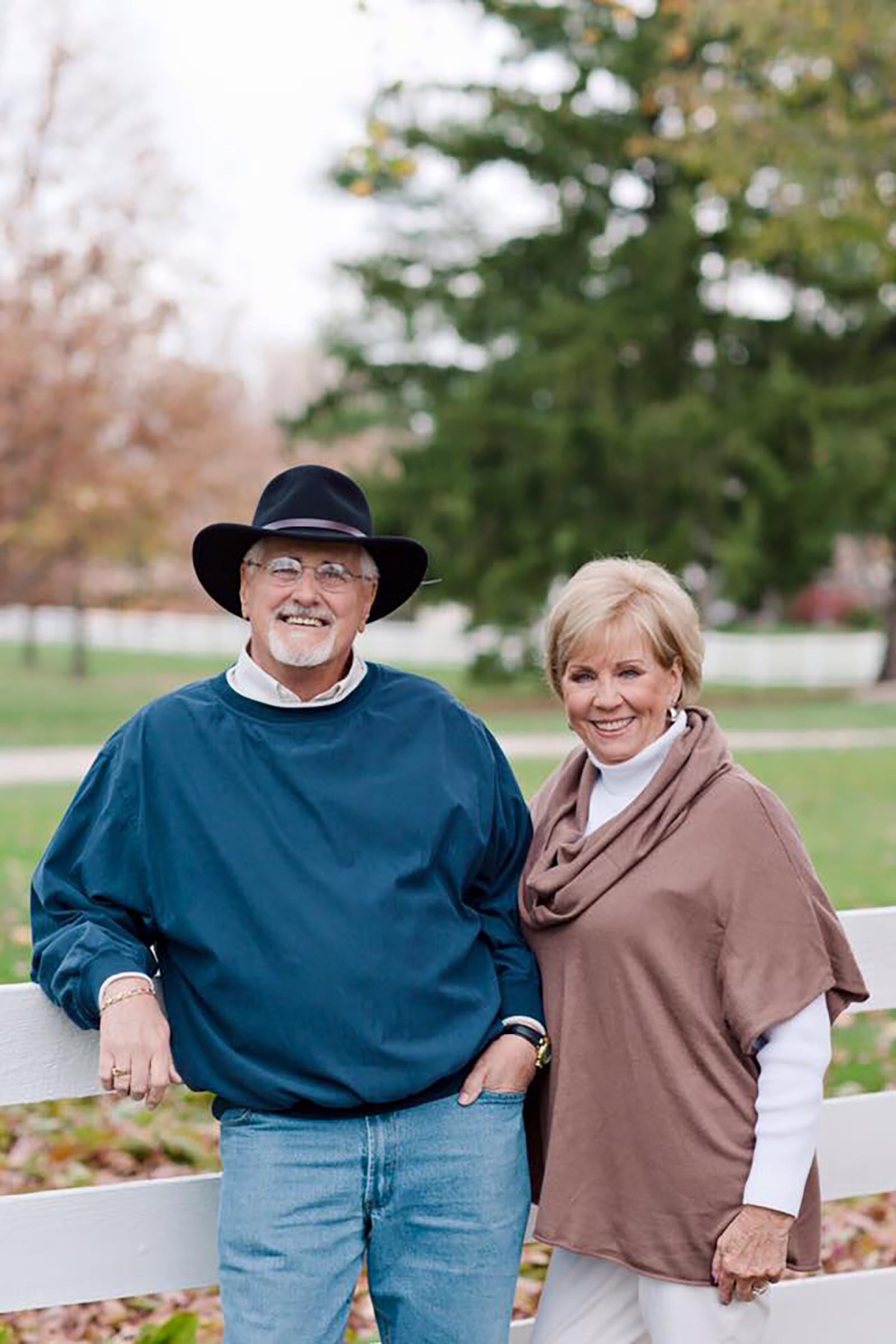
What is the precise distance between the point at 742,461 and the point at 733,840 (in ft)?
82.8

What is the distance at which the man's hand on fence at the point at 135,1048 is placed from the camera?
258cm

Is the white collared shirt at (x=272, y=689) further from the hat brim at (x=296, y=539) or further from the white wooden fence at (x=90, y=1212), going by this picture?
the white wooden fence at (x=90, y=1212)

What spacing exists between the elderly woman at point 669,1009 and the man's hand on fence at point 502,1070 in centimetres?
7

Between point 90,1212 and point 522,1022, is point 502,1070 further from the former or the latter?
point 90,1212

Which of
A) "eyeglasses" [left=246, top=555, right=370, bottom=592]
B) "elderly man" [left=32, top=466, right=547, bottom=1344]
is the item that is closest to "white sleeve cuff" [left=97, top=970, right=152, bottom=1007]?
"elderly man" [left=32, top=466, right=547, bottom=1344]

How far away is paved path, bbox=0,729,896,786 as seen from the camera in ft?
54.7

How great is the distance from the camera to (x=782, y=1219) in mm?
2662

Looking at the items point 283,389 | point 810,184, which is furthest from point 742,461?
point 283,389

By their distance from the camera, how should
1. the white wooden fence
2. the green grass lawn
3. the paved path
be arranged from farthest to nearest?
the green grass lawn < the paved path < the white wooden fence

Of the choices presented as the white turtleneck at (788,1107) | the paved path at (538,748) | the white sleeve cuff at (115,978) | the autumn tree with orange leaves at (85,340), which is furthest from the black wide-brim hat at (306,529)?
the autumn tree with orange leaves at (85,340)

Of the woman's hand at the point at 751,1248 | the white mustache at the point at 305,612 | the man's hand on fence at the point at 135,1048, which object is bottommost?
the woman's hand at the point at 751,1248

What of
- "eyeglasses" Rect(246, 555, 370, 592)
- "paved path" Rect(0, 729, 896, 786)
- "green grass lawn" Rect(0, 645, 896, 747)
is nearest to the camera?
"eyeglasses" Rect(246, 555, 370, 592)

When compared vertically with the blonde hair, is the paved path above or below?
below

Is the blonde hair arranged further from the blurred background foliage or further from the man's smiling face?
the blurred background foliage
